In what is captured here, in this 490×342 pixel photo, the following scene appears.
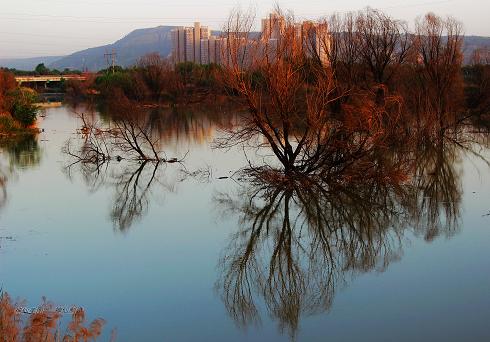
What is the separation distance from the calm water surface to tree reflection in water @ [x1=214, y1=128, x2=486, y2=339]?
36mm

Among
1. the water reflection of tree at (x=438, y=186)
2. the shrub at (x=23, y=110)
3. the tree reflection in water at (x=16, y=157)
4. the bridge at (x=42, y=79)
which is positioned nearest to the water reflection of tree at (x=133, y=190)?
the tree reflection in water at (x=16, y=157)

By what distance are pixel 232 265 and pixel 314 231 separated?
2.11m

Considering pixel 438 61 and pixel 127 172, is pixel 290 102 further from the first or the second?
pixel 438 61

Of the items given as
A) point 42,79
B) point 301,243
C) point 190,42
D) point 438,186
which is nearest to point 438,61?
point 438,186

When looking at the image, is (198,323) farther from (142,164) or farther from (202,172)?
(142,164)

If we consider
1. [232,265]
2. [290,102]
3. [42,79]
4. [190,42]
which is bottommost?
[232,265]

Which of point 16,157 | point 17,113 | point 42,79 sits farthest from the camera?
point 42,79

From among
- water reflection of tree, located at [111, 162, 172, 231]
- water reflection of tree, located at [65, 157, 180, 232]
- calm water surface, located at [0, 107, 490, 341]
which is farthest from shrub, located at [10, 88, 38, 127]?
calm water surface, located at [0, 107, 490, 341]

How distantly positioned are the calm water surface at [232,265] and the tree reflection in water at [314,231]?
36mm

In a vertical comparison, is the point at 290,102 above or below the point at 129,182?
above

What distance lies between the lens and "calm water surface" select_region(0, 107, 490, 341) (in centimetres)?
654

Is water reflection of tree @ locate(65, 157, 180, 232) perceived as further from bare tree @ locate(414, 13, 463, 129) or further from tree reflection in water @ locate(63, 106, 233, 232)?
bare tree @ locate(414, 13, 463, 129)

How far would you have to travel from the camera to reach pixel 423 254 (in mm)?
8883

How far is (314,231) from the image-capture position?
10.2 meters
